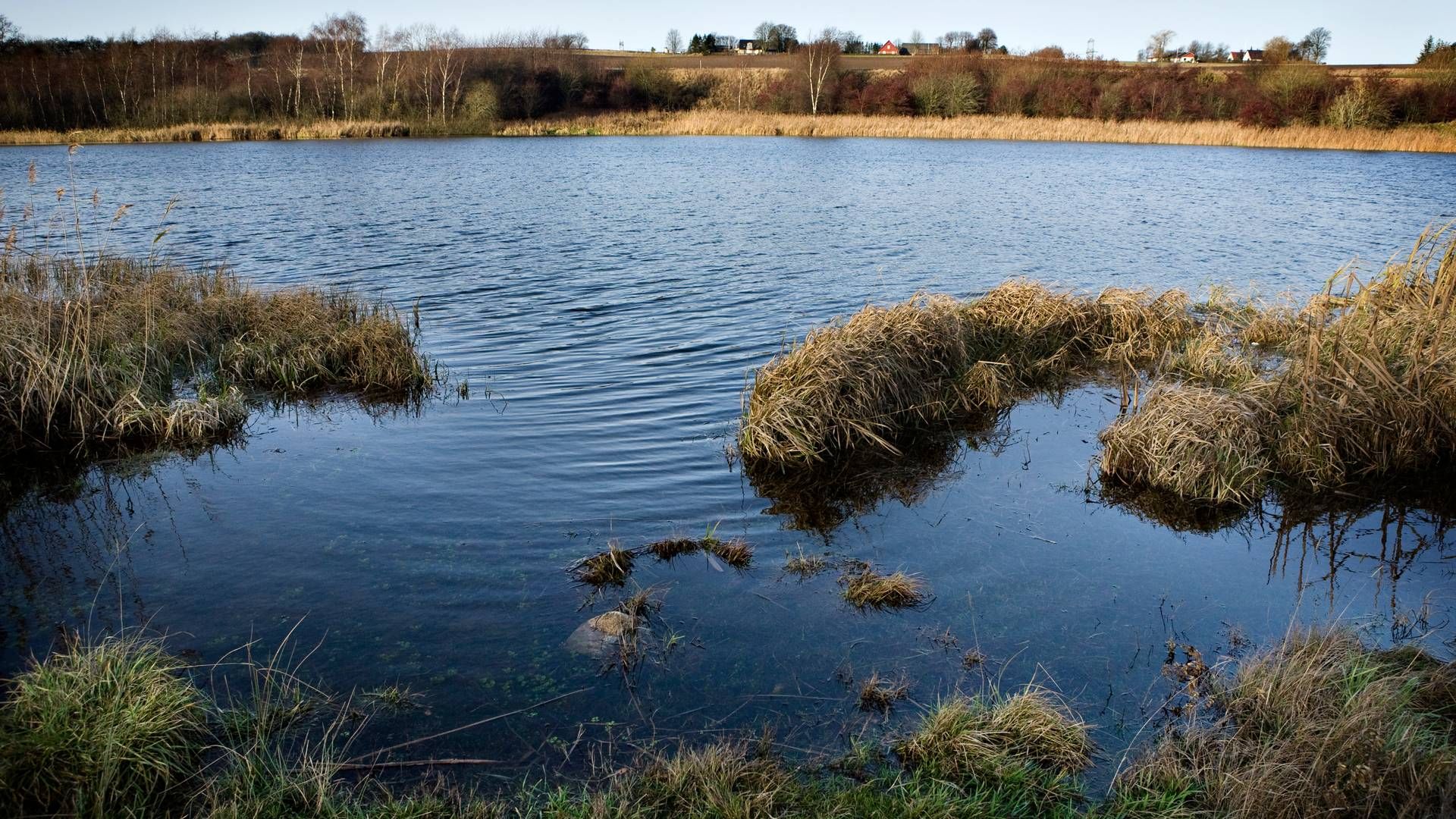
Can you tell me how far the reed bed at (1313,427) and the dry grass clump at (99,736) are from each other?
23.3 feet

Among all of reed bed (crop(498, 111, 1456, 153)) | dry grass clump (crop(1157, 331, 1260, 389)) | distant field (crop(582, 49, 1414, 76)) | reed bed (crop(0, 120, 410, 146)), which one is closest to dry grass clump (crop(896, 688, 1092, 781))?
dry grass clump (crop(1157, 331, 1260, 389))

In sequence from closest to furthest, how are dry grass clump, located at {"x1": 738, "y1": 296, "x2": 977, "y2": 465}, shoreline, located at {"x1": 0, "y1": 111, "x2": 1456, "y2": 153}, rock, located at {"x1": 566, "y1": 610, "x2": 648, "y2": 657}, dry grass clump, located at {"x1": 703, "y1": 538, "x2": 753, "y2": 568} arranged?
1. rock, located at {"x1": 566, "y1": 610, "x2": 648, "y2": 657}
2. dry grass clump, located at {"x1": 703, "y1": 538, "x2": 753, "y2": 568}
3. dry grass clump, located at {"x1": 738, "y1": 296, "x2": 977, "y2": 465}
4. shoreline, located at {"x1": 0, "y1": 111, "x2": 1456, "y2": 153}

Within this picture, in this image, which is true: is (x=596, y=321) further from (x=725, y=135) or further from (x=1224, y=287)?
(x=725, y=135)

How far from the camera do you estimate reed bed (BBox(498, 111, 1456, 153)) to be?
1644 inches

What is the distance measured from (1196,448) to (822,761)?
498 cm

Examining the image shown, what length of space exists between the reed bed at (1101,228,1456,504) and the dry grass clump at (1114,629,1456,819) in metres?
2.72

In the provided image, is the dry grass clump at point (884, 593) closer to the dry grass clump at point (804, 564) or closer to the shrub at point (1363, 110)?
the dry grass clump at point (804, 564)

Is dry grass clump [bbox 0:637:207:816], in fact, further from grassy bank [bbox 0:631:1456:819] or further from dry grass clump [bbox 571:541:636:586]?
dry grass clump [bbox 571:541:636:586]

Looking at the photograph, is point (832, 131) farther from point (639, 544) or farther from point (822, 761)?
point (822, 761)

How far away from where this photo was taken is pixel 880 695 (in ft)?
15.8

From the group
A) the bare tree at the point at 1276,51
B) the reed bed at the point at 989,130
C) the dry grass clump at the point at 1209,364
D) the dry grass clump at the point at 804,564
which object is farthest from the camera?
the bare tree at the point at 1276,51

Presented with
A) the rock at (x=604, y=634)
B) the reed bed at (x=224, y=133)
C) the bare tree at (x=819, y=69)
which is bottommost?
→ the rock at (x=604, y=634)

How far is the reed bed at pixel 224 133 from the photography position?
44875 millimetres

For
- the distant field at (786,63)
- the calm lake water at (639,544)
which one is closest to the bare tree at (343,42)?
the distant field at (786,63)
